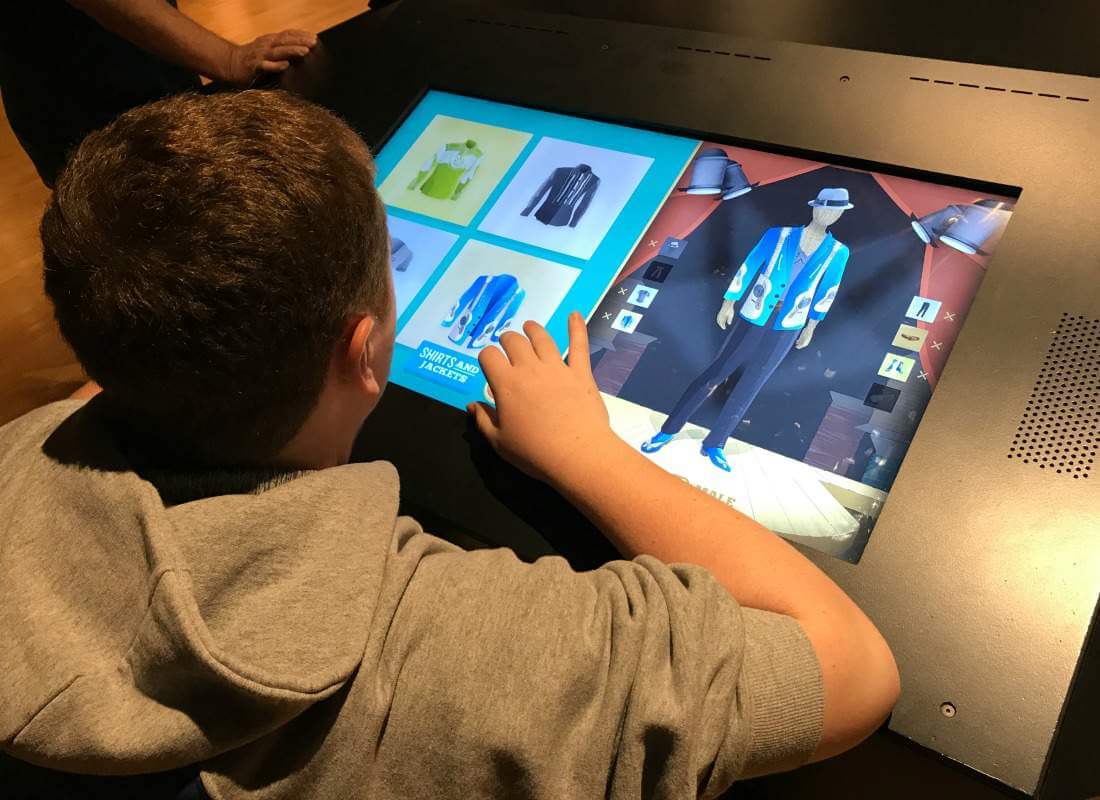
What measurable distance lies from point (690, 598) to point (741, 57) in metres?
0.87

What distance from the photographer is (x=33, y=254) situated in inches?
88.2

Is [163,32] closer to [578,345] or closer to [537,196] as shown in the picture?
[537,196]

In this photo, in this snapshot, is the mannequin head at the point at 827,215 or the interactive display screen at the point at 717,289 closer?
the interactive display screen at the point at 717,289

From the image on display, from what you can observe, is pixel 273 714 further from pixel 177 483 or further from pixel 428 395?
pixel 428 395

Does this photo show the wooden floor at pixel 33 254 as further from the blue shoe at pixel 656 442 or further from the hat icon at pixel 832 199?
the hat icon at pixel 832 199

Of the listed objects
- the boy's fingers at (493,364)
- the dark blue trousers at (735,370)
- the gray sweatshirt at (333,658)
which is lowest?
the gray sweatshirt at (333,658)

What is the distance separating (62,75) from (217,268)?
1166 millimetres

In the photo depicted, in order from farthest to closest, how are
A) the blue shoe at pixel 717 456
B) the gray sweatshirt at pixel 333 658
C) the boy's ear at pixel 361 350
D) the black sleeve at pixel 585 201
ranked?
the black sleeve at pixel 585 201 → the blue shoe at pixel 717 456 → the boy's ear at pixel 361 350 → the gray sweatshirt at pixel 333 658

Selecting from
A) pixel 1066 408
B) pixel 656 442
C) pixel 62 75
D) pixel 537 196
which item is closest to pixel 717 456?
pixel 656 442

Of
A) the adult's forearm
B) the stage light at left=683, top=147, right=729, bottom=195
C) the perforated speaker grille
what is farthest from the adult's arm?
the perforated speaker grille

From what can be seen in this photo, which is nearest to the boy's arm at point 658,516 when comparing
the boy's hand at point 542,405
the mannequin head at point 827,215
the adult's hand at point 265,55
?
the boy's hand at point 542,405

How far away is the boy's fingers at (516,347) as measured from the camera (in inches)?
37.5

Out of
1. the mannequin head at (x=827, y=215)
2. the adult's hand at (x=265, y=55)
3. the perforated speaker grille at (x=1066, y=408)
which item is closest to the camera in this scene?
the perforated speaker grille at (x=1066, y=408)

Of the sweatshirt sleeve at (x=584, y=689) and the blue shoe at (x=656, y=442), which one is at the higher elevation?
the blue shoe at (x=656, y=442)
